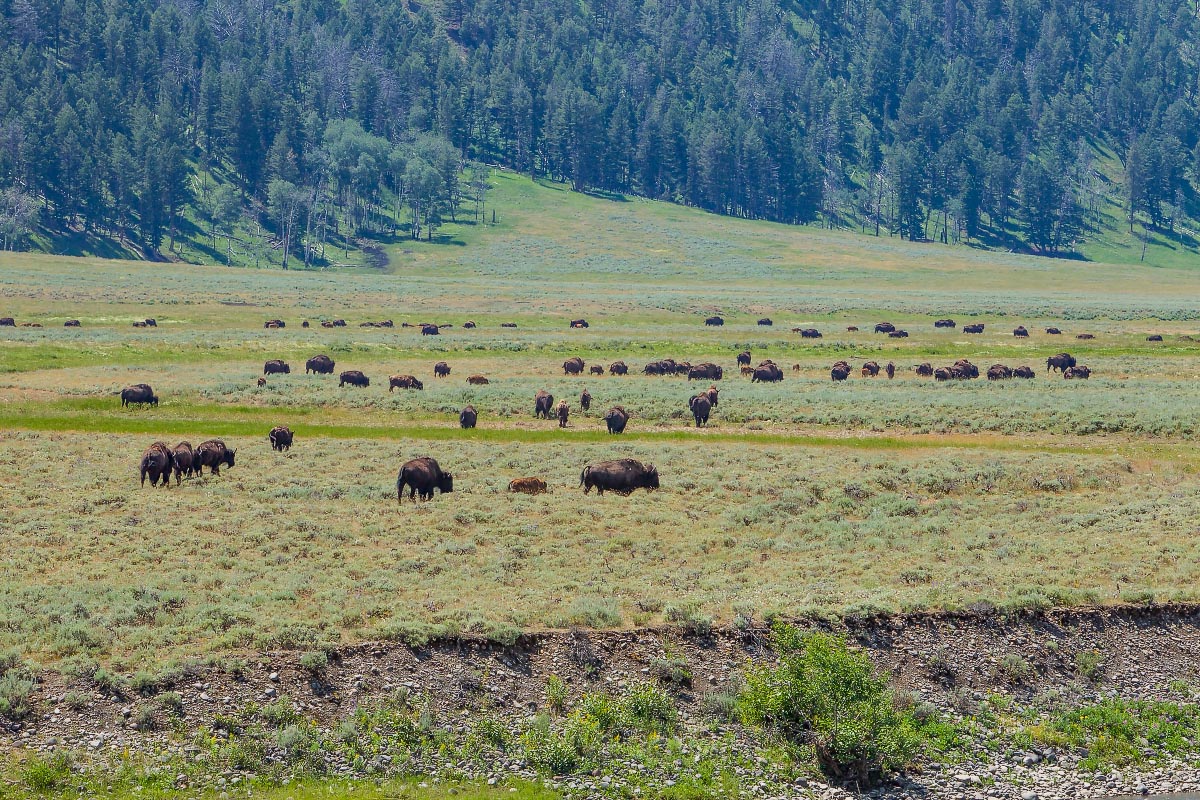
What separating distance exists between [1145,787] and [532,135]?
19028cm

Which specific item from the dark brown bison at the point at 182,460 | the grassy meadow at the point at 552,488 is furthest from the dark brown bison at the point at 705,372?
the dark brown bison at the point at 182,460

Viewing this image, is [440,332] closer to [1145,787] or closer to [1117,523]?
[1117,523]

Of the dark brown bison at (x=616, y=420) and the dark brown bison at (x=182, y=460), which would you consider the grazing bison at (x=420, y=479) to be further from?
the dark brown bison at (x=616, y=420)

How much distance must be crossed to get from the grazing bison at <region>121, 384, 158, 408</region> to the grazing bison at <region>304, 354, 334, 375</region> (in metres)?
12.4

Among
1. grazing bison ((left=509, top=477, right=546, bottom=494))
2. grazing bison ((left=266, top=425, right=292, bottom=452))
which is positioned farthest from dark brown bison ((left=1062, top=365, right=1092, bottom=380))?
grazing bison ((left=266, top=425, right=292, bottom=452))

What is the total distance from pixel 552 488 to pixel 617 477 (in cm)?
194

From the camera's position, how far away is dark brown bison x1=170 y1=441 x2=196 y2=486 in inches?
1190

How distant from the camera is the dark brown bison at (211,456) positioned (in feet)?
102

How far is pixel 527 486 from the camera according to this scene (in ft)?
98.4

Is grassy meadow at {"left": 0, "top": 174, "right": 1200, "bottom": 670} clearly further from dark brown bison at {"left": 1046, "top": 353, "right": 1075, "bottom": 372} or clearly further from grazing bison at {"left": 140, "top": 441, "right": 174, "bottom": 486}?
dark brown bison at {"left": 1046, "top": 353, "right": 1075, "bottom": 372}

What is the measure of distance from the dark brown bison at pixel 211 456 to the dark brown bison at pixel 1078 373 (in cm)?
4246

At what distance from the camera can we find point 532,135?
198 metres

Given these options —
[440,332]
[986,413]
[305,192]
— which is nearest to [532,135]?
[305,192]

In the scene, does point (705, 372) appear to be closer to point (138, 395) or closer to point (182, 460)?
point (138, 395)
